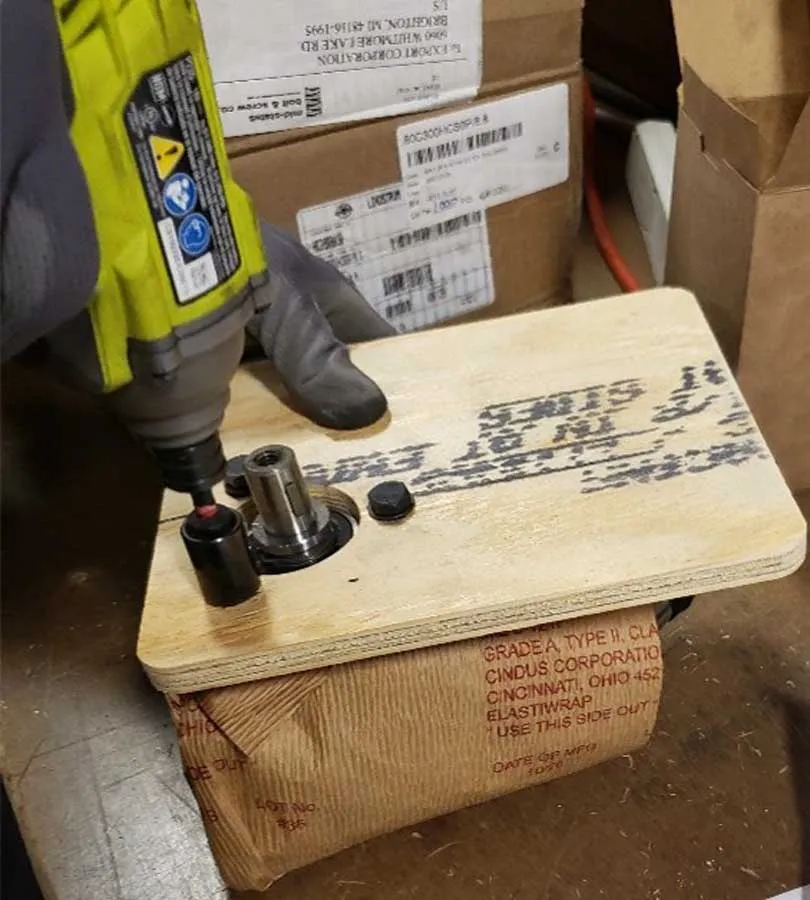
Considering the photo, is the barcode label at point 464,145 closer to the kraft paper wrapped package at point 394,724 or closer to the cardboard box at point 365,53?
the cardboard box at point 365,53

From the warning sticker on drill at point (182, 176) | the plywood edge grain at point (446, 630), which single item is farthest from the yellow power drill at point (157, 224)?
the plywood edge grain at point (446, 630)

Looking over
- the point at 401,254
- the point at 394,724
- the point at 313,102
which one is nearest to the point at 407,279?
the point at 401,254

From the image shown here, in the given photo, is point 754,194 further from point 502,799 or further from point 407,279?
point 502,799

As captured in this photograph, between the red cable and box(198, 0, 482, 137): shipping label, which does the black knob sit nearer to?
box(198, 0, 482, 137): shipping label

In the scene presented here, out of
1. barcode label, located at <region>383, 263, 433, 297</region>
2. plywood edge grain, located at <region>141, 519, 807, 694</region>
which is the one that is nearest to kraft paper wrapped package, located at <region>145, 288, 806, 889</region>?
plywood edge grain, located at <region>141, 519, 807, 694</region>

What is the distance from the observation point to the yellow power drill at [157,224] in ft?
1.17

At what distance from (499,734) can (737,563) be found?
15cm

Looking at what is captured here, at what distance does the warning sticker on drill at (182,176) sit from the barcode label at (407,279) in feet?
1.26

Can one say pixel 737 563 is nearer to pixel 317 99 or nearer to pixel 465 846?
pixel 465 846

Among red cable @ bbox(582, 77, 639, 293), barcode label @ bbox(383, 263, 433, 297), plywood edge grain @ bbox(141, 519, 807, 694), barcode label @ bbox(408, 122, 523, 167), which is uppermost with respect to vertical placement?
barcode label @ bbox(408, 122, 523, 167)

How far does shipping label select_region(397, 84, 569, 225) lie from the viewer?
2.39 ft

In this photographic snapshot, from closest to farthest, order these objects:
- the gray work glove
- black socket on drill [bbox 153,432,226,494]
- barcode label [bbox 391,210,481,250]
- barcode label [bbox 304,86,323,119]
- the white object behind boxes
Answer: the gray work glove → black socket on drill [bbox 153,432,226,494] → barcode label [bbox 304,86,323,119] → barcode label [bbox 391,210,481,250] → the white object behind boxes

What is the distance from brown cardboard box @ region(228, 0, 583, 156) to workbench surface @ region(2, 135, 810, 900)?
1.11 ft

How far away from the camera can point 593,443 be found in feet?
1.92
